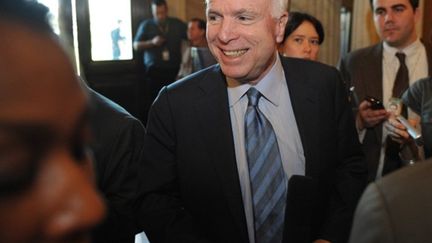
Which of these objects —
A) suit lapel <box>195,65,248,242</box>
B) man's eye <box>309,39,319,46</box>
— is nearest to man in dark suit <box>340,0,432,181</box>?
man's eye <box>309,39,319,46</box>

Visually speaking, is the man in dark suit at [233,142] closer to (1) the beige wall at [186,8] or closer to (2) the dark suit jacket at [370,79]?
(2) the dark suit jacket at [370,79]

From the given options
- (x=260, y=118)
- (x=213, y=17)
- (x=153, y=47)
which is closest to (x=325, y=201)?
(x=260, y=118)

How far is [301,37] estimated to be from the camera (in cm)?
251

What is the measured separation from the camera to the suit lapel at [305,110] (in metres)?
1.49

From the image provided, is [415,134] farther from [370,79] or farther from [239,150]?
[239,150]

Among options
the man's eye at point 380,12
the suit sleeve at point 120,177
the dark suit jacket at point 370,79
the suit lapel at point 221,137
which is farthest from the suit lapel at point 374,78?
the suit sleeve at point 120,177

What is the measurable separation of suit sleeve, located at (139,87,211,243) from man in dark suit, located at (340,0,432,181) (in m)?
1.22

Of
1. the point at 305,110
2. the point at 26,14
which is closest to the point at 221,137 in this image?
the point at 305,110

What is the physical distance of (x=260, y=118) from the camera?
4.91ft

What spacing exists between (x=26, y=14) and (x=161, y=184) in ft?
3.97

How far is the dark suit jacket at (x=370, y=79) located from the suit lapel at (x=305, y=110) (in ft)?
3.06

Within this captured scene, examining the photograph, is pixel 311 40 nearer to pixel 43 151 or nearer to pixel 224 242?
pixel 224 242

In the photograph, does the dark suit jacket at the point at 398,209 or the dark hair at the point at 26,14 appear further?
the dark suit jacket at the point at 398,209

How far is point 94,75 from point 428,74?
5.64 metres
